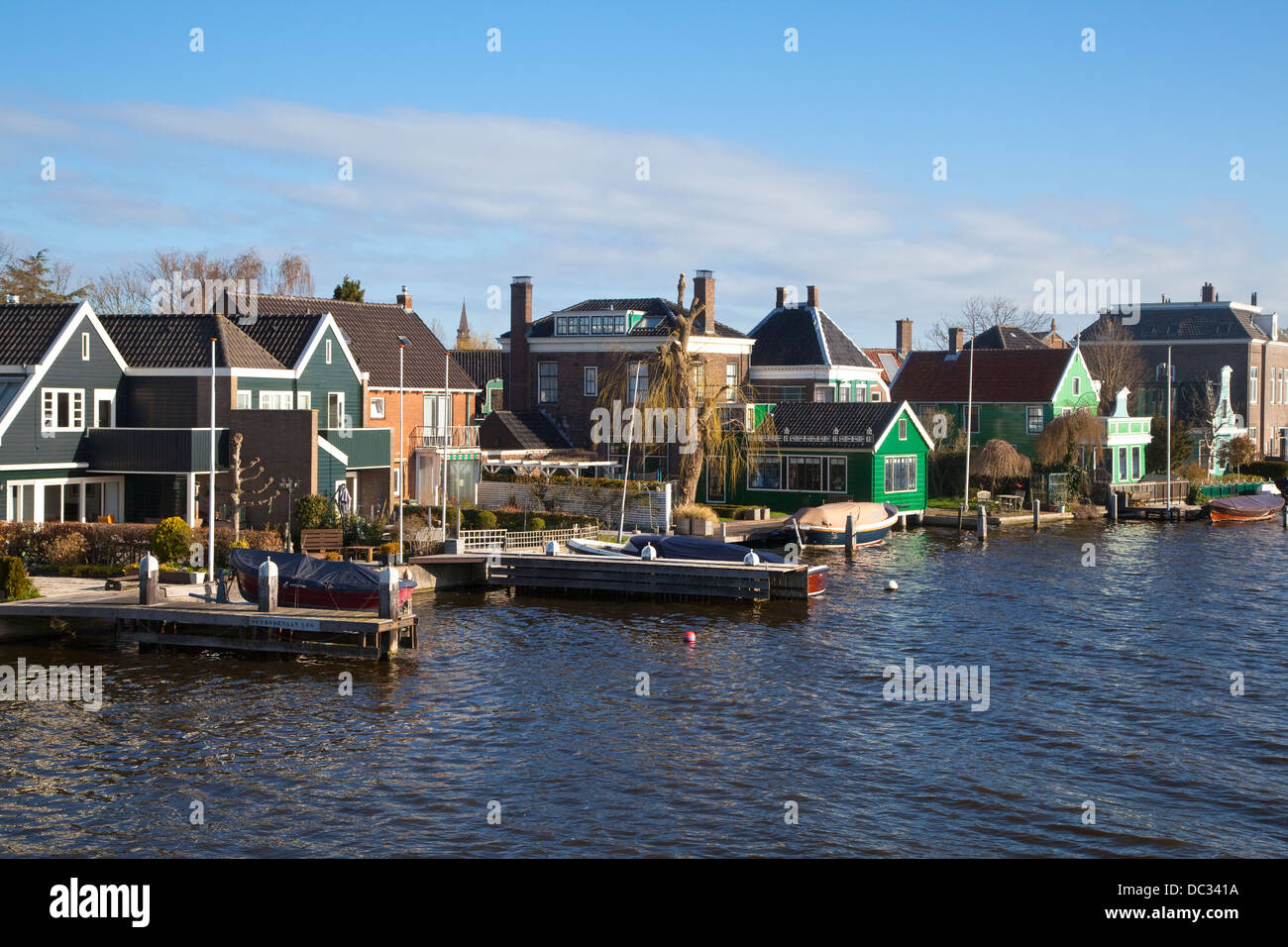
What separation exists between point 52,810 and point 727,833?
11130 millimetres

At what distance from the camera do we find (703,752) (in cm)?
2405

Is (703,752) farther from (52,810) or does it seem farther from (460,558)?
(460,558)

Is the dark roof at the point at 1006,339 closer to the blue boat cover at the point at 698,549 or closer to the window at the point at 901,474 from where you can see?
the window at the point at 901,474

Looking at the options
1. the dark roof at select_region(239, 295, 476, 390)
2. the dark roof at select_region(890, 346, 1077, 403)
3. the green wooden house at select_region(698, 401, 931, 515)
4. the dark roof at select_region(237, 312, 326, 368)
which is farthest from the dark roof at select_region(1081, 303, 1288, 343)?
the dark roof at select_region(237, 312, 326, 368)

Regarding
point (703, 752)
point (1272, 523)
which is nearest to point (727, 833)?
point (703, 752)

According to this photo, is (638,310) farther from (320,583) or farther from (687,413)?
(320,583)

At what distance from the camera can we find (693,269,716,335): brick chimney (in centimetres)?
6894

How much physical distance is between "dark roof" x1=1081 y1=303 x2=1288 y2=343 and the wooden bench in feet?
274

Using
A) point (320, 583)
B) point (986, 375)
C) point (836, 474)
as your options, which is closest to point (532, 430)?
point (836, 474)

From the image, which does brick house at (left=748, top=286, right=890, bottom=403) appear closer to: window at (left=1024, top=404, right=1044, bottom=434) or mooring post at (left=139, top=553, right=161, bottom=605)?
window at (left=1024, top=404, right=1044, bottom=434)

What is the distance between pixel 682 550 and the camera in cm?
4388

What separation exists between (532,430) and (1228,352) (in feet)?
214

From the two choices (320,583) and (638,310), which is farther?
(638,310)

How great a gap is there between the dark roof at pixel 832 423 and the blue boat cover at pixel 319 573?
33.1 meters
